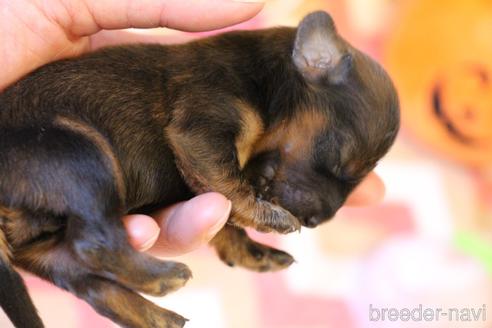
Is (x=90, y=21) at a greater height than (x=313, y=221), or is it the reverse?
(x=90, y=21)

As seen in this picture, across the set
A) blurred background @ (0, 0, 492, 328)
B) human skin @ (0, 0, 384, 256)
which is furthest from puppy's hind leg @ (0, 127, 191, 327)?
blurred background @ (0, 0, 492, 328)

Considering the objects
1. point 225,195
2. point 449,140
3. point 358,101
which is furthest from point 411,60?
point 225,195

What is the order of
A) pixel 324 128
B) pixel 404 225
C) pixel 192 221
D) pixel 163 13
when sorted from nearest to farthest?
pixel 192 221 < pixel 324 128 < pixel 163 13 < pixel 404 225

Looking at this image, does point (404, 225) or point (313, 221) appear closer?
point (313, 221)

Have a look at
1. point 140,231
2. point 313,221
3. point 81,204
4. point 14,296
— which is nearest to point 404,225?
point 313,221

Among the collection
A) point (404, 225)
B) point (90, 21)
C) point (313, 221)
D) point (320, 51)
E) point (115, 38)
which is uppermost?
point (90, 21)

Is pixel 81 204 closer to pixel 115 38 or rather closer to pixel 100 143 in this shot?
pixel 100 143

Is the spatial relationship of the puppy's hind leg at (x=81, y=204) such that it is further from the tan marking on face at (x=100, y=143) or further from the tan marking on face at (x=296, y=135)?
the tan marking on face at (x=296, y=135)
